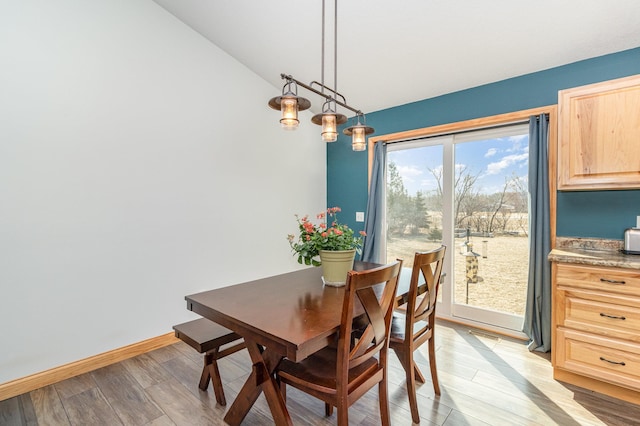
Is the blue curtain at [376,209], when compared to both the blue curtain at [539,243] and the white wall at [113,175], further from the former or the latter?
the blue curtain at [539,243]

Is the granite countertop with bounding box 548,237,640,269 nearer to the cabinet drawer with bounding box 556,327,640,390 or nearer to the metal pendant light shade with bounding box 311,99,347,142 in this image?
the cabinet drawer with bounding box 556,327,640,390

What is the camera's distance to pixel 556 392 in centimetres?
204

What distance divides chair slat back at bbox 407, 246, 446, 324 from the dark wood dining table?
99mm

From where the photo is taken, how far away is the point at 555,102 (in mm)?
2576

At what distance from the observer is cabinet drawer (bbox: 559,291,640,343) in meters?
1.87

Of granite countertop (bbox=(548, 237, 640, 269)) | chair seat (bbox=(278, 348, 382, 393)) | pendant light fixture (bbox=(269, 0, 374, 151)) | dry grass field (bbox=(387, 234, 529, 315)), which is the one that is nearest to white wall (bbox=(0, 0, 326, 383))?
pendant light fixture (bbox=(269, 0, 374, 151))

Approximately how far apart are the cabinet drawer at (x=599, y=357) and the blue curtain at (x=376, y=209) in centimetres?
196

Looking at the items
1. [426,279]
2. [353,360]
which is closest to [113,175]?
[353,360]

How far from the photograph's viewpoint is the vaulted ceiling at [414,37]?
2.17 metres

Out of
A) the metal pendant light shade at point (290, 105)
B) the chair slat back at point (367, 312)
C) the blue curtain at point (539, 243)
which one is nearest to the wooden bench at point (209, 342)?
the chair slat back at point (367, 312)

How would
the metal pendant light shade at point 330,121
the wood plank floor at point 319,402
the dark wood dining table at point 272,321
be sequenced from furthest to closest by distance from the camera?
the metal pendant light shade at point 330,121 < the wood plank floor at point 319,402 < the dark wood dining table at point 272,321

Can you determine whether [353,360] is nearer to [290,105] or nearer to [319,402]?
[319,402]

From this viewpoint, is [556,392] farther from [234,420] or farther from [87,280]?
[87,280]

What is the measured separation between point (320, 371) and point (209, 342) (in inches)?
29.6
